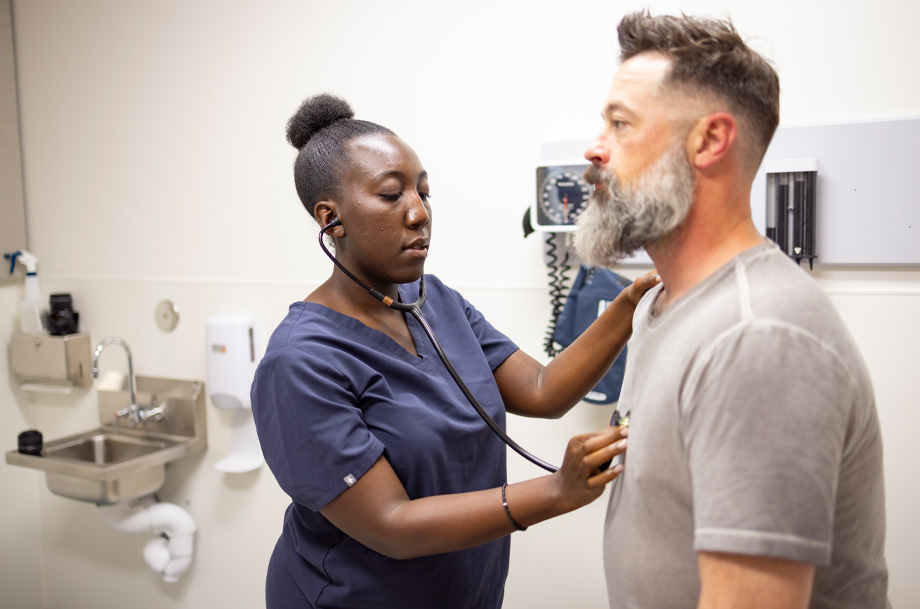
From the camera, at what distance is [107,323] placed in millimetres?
2377

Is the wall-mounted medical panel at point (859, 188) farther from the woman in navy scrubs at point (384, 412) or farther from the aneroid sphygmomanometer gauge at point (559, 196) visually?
the woman in navy scrubs at point (384, 412)

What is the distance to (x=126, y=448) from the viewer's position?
2311 mm

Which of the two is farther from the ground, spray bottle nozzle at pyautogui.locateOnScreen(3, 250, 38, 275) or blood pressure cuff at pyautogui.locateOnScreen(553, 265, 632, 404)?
spray bottle nozzle at pyautogui.locateOnScreen(3, 250, 38, 275)

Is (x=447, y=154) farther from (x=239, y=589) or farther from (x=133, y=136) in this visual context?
(x=239, y=589)

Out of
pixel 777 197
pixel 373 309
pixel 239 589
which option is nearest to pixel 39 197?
pixel 239 589

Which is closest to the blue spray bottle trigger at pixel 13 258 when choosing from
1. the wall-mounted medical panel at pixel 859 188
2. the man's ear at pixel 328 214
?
the man's ear at pixel 328 214

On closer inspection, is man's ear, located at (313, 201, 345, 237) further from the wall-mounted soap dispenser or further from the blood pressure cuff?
the wall-mounted soap dispenser

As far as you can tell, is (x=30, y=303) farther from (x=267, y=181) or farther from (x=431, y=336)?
(x=431, y=336)

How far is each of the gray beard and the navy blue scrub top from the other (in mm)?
378

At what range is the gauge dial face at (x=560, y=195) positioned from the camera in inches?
62.7

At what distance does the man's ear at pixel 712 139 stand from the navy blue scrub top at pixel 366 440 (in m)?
0.55

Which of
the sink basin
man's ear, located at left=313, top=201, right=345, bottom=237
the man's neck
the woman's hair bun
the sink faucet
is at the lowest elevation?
the sink basin

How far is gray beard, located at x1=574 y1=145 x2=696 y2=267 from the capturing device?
79 centimetres

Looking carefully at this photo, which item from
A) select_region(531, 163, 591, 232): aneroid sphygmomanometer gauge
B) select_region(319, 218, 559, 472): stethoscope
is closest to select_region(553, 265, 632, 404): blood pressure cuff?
select_region(531, 163, 591, 232): aneroid sphygmomanometer gauge
